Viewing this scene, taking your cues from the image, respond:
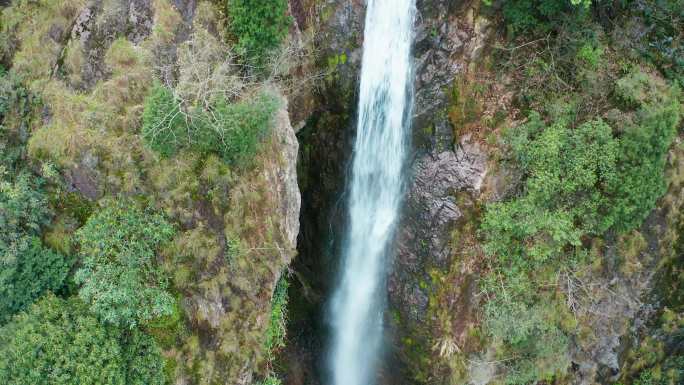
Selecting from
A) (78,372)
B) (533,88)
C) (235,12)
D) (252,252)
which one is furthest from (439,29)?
(78,372)

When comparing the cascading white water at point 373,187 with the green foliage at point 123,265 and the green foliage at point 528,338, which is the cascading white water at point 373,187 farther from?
the green foliage at point 123,265

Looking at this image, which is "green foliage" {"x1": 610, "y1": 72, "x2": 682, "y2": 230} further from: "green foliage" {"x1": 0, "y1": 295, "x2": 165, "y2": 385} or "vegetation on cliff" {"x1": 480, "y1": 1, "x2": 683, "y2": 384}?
"green foliage" {"x1": 0, "y1": 295, "x2": 165, "y2": 385}

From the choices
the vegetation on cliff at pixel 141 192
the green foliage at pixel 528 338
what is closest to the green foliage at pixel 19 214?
the vegetation on cliff at pixel 141 192

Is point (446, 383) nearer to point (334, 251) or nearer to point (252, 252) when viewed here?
point (334, 251)

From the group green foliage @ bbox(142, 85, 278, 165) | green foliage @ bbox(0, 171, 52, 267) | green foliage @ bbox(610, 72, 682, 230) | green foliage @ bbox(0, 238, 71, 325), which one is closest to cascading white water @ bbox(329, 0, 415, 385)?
green foliage @ bbox(142, 85, 278, 165)

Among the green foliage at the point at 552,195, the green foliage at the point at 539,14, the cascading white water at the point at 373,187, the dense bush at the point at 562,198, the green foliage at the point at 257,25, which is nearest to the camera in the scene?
the green foliage at the point at 257,25

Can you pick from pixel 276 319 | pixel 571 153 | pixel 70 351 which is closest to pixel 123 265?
pixel 70 351
